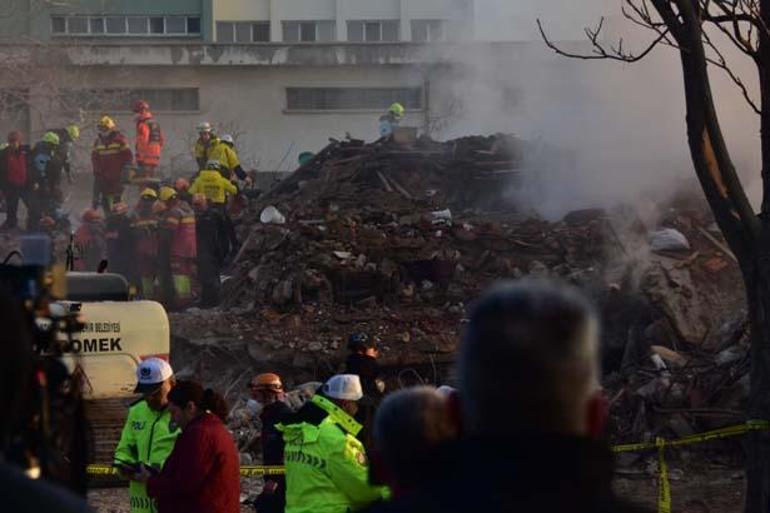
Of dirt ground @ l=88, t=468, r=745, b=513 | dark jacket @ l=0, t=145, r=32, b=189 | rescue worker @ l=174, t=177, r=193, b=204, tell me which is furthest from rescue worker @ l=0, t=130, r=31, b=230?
dirt ground @ l=88, t=468, r=745, b=513

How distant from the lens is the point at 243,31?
4859 cm

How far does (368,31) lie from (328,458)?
137 feet

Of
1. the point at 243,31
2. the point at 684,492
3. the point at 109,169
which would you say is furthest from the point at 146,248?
the point at 243,31

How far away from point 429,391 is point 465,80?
28424 millimetres

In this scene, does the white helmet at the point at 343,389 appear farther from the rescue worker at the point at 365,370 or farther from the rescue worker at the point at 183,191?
the rescue worker at the point at 183,191

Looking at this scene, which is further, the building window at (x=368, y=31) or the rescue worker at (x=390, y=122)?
the building window at (x=368, y=31)

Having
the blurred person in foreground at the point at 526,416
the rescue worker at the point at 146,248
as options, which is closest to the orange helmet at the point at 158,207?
the rescue worker at the point at 146,248

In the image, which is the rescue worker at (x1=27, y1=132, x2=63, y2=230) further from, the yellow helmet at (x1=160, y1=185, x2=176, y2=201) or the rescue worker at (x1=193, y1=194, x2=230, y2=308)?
the rescue worker at (x1=193, y1=194, x2=230, y2=308)

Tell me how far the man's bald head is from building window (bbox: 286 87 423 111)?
40724mm

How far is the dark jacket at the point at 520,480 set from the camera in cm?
251

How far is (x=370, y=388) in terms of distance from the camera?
1196cm

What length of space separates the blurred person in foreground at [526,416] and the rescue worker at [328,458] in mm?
4564

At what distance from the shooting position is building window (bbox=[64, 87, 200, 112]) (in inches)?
1561

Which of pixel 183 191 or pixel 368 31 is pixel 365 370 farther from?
pixel 368 31
